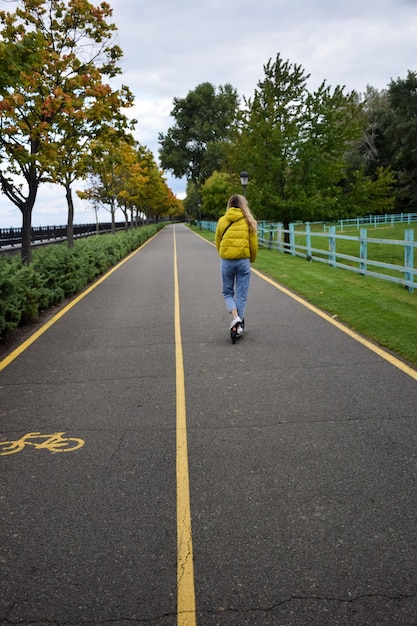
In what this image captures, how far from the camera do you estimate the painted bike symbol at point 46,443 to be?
14.4 ft

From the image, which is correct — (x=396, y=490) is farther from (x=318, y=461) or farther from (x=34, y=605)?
(x=34, y=605)

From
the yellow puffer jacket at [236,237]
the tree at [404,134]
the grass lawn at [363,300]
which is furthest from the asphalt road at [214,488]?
the tree at [404,134]

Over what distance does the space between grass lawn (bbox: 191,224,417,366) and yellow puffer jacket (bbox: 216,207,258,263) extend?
227cm

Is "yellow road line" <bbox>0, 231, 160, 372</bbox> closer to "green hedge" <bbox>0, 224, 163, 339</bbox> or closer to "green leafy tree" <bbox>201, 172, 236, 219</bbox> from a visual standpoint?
"green hedge" <bbox>0, 224, 163, 339</bbox>

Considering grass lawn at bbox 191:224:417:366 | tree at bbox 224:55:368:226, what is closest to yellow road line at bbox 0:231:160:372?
grass lawn at bbox 191:224:417:366

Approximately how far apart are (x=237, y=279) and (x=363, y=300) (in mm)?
3709

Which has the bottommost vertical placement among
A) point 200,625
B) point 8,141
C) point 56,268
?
point 200,625

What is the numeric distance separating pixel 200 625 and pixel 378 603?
86 centimetres

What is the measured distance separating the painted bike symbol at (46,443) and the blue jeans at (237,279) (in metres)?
3.90

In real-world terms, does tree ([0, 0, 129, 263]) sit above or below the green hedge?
above

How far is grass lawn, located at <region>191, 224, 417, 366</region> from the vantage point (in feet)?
25.3

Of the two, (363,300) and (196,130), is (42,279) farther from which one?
(196,130)

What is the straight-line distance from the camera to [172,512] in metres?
3.42

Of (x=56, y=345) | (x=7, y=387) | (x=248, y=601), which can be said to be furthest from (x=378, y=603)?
(x=56, y=345)
